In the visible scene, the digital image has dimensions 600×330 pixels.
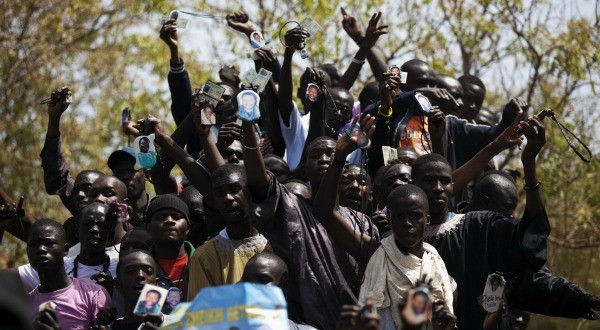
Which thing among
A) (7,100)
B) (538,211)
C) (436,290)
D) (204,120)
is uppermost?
(7,100)

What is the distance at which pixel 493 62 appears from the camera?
15.9 metres

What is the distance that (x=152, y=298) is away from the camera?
6527 mm

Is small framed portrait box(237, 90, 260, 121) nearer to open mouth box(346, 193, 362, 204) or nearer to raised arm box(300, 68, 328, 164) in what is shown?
open mouth box(346, 193, 362, 204)

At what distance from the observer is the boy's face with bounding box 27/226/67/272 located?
8297 millimetres

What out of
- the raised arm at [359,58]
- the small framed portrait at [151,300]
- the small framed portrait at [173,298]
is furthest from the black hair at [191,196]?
the small framed portrait at [151,300]

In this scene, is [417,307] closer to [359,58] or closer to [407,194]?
[407,194]

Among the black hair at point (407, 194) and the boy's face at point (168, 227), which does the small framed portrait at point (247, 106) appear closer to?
the black hair at point (407, 194)

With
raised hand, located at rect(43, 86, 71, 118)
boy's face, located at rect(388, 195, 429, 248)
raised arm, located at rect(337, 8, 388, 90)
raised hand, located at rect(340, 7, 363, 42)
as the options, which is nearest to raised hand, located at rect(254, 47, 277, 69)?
raised arm, located at rect(337, 8, 388, 90)

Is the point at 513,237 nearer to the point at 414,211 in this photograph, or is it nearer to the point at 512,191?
the point at 414,211

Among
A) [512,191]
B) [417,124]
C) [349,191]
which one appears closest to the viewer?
[349,191]

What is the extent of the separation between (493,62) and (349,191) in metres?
7.53

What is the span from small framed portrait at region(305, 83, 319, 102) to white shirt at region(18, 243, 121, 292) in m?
1.79

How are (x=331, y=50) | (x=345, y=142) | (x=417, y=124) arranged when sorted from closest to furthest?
(x=345, y=142) < (x=417, y=124) < (x=331, y=50)

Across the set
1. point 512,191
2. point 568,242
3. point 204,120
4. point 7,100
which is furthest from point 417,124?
point 7,100
